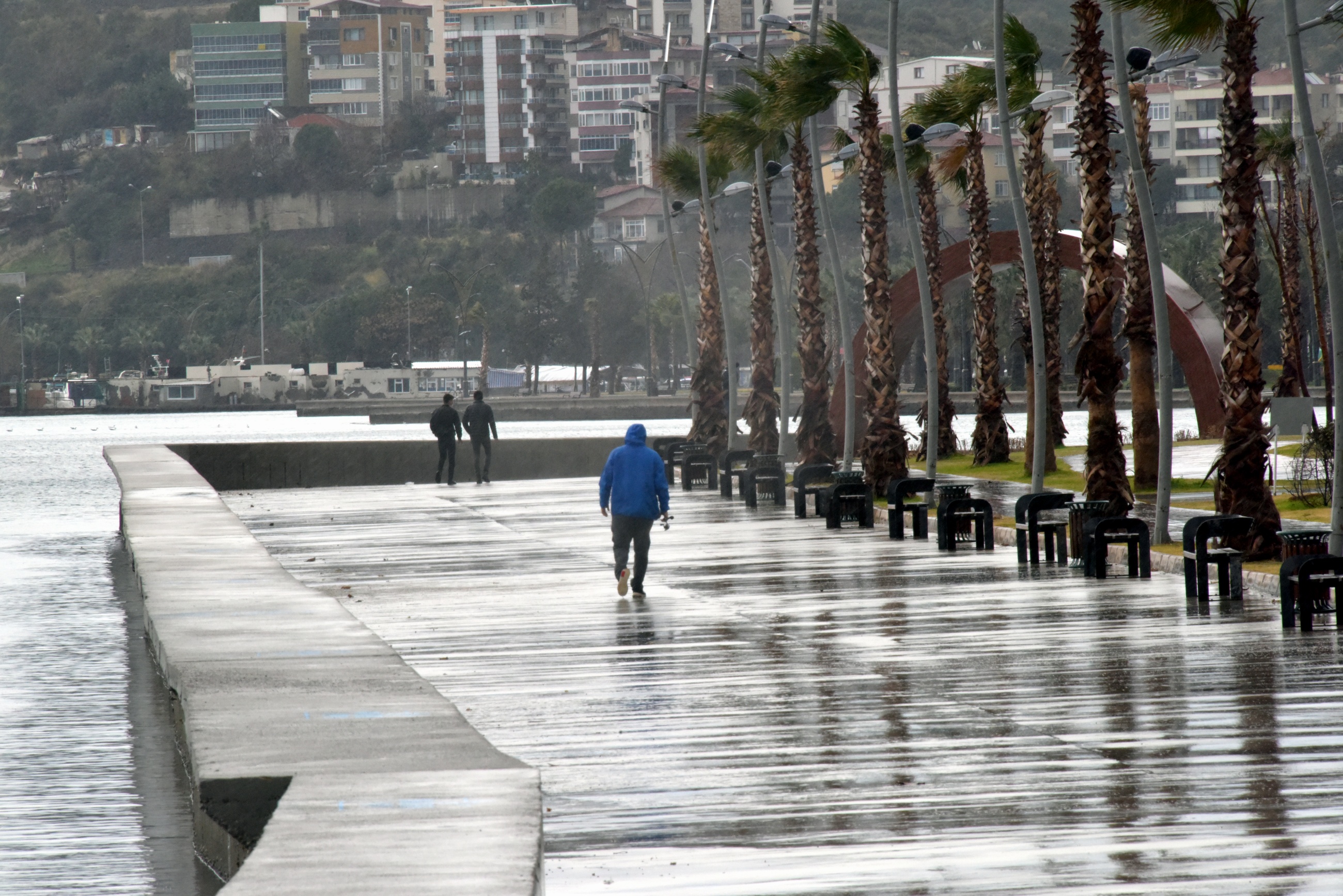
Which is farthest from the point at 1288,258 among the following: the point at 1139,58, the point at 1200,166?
the point at 1200,166

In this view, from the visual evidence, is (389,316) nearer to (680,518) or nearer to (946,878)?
(680,518)

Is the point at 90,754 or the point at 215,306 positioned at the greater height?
the point at 215,306

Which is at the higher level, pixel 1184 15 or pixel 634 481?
pixel 1184 15

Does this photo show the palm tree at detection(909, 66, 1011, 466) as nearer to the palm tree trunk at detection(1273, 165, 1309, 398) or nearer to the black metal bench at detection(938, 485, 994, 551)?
the palm tree trunk at detection(1273, 165, 1309, 398)

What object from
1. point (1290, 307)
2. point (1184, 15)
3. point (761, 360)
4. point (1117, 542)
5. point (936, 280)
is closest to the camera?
point (1184, 15)

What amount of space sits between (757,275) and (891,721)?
A: 30149mm

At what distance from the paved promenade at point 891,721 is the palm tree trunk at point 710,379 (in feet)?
66.7

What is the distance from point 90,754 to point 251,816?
17.4ft

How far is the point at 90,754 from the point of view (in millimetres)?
12141

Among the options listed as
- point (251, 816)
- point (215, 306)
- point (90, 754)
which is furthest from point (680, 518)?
point (215, 306)

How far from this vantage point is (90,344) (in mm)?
178000

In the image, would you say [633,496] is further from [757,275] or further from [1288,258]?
[1288,258]

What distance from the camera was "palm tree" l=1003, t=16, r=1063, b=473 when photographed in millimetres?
31000

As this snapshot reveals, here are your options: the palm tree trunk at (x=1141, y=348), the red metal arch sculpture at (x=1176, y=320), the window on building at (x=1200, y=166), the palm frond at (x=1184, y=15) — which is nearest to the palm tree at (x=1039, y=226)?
the red metal arch sculpture at (x=1176, y=320)
